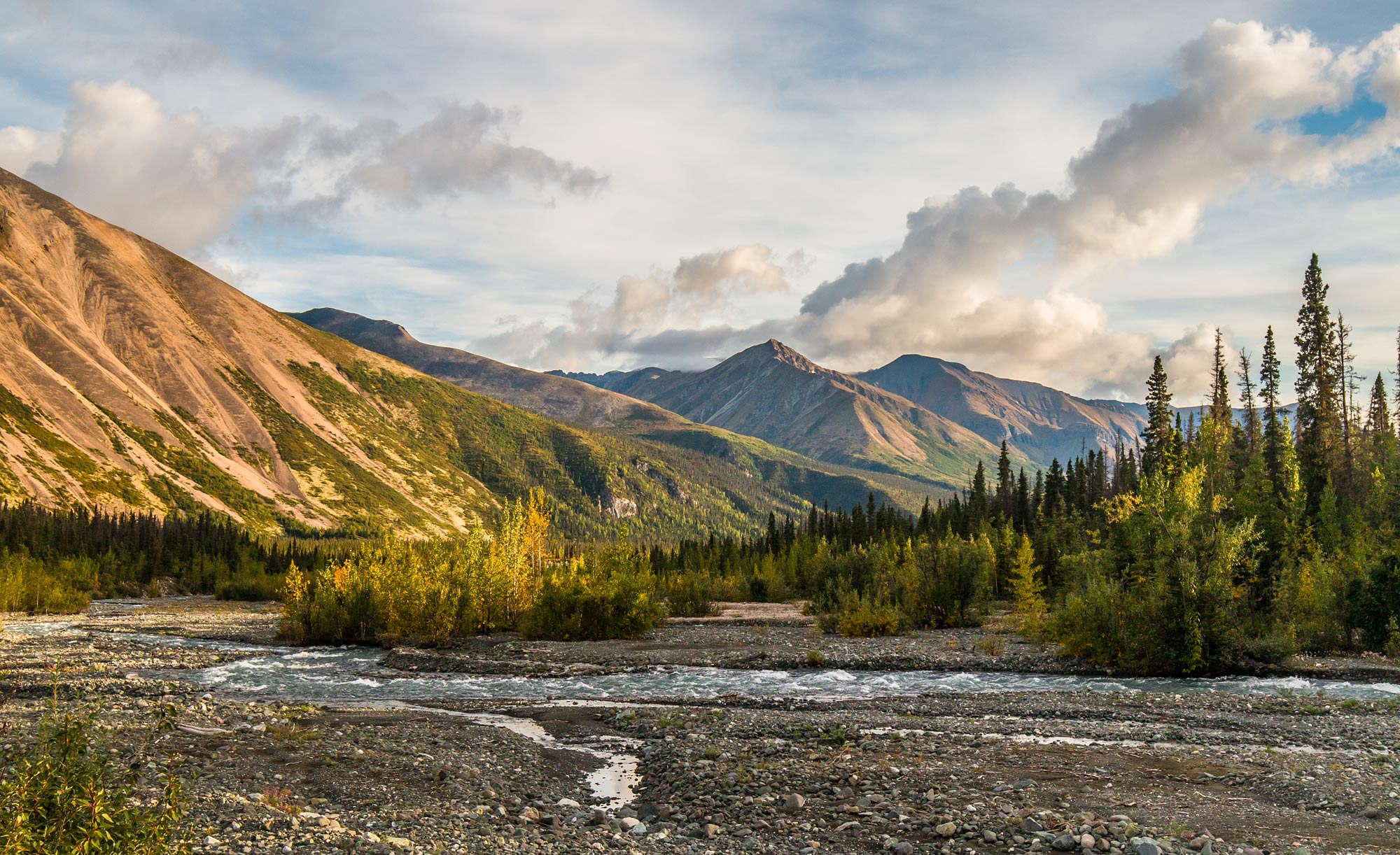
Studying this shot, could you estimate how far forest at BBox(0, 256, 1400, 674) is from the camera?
32156mm

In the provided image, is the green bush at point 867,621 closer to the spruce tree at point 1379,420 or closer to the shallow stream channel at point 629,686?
the shallow stream channel at point 629,686

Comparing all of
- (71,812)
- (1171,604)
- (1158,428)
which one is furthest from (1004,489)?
(71,812)

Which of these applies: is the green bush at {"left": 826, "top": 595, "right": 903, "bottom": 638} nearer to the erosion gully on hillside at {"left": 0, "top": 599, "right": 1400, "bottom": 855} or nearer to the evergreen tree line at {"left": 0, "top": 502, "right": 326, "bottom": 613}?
the erosion gully on hillside at {"left": 0, "top": 599, "right": 1400, "bottom": 855}

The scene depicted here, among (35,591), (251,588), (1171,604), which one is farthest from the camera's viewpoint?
(251,588)

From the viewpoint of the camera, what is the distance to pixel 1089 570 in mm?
43906

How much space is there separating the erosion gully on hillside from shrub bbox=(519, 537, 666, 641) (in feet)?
38.0

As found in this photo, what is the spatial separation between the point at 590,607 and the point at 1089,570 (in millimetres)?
28696

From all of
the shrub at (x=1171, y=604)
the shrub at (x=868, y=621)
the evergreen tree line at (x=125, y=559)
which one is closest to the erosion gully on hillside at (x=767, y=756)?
the shrub at (x=1171, y=604)

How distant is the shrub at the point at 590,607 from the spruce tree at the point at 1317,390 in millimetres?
56176

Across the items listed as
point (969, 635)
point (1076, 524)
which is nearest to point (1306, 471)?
point (1076, 524)

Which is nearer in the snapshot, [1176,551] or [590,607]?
[1176,551]

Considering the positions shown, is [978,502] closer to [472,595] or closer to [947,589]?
[947,589]

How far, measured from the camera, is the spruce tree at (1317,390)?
66.4 metres

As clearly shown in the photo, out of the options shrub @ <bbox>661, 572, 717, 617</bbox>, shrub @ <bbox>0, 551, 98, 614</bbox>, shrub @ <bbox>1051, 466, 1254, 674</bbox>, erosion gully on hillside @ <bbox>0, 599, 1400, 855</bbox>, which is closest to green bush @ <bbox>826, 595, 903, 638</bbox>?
erosion gully on hillside @ <bbox>0, 599, 1400, 855</bbox>
